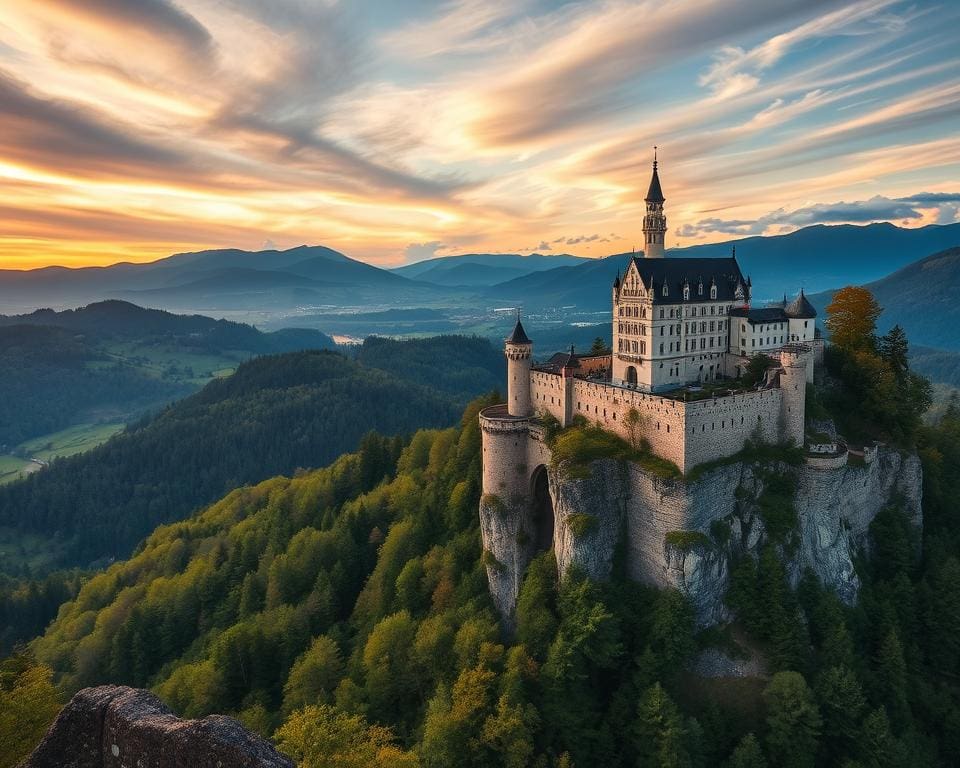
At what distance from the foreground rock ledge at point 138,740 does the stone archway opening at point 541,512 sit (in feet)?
141

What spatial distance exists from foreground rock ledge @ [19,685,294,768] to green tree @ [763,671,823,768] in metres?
38.8

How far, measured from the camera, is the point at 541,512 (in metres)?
58.4

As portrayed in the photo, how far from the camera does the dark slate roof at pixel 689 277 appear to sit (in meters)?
57.8

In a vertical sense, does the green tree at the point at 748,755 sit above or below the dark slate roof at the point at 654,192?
below

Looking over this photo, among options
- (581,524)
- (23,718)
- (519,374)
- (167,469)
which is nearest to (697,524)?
(581,524)

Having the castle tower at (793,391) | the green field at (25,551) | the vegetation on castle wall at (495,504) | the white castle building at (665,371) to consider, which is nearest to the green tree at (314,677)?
the vegetation on castle wall at (495,504)

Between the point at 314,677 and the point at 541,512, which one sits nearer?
the point at 314,677

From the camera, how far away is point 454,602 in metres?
56.3

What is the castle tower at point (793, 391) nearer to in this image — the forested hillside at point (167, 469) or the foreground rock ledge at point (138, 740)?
the foreground rock ledge at point (138, 740)

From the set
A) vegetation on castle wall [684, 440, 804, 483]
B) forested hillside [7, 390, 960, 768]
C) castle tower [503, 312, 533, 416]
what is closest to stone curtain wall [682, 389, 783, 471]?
vegetation on castle wall [684, 440, 804, 483]

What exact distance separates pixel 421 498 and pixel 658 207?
4234 centimetres

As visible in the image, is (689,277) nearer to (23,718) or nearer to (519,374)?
(519,374)

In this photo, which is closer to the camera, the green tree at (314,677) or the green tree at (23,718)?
the green tree at (23,718)

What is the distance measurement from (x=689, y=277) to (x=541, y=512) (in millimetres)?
27108
